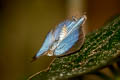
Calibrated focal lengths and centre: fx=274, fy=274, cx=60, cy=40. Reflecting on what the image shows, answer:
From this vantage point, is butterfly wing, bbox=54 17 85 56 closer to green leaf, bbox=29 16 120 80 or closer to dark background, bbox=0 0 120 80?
green leaf, bbox=29 16 120 80

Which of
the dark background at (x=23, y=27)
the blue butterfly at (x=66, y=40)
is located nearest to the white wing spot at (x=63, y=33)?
the blue butterfly at (x=66, y=40)

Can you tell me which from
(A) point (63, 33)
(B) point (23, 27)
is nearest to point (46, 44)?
(A) point (63, 33)

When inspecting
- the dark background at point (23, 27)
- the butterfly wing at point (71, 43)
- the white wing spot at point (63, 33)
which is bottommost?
the butterfly wing at point (71, 43)

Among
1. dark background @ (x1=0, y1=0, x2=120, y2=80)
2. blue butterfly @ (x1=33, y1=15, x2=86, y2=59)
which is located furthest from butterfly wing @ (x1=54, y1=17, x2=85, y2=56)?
dark background @ (x1=0, y1=0, x2=120, y2=80)

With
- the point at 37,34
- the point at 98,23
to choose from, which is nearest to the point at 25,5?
the point at 37,34

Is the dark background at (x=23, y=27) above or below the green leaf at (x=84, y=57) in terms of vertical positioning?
above

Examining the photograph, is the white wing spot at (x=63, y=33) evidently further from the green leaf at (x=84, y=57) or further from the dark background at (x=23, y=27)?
the dark background at (x=23, y=27)
